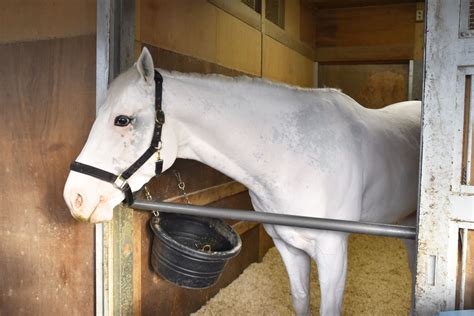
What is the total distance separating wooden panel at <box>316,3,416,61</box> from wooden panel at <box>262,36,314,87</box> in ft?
1.13

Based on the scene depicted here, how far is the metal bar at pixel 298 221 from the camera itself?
3.54ft

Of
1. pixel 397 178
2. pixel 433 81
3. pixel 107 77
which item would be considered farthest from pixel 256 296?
pixel 433 81

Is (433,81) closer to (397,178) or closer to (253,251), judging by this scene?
(397,178)

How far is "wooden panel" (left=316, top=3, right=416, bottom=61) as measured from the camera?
3.74 metres

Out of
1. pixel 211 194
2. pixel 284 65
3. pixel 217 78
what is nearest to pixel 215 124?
pixel 217 78

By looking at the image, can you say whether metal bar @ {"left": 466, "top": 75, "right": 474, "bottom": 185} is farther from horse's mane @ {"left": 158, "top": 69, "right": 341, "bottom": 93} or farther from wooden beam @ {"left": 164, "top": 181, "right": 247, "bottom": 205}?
wooden beam @ {"left": 164, "top": 181, "right": 247, "bottom": 205}

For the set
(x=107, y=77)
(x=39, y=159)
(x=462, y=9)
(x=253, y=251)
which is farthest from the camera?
(x=253, y=251)

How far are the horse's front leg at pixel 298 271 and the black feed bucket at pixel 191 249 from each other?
0.65ft

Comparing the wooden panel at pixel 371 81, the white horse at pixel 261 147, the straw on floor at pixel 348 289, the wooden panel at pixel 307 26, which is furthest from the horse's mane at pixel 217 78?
the wooden panel at pixel 371 81

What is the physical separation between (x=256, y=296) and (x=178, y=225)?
93 centimetres

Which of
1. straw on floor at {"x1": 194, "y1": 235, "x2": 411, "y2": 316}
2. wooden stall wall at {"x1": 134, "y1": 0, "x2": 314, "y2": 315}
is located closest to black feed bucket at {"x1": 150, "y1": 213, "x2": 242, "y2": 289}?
wooden stall wall at {"x1": 134, "y1": 0, "x2": 314, "y2": 315}

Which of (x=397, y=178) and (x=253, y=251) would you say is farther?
(x=253, y=251)

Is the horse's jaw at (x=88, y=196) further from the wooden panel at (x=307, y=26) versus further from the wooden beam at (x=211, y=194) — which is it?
the wooden panel at (x=307, y=26)

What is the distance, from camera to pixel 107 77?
4.89ft
